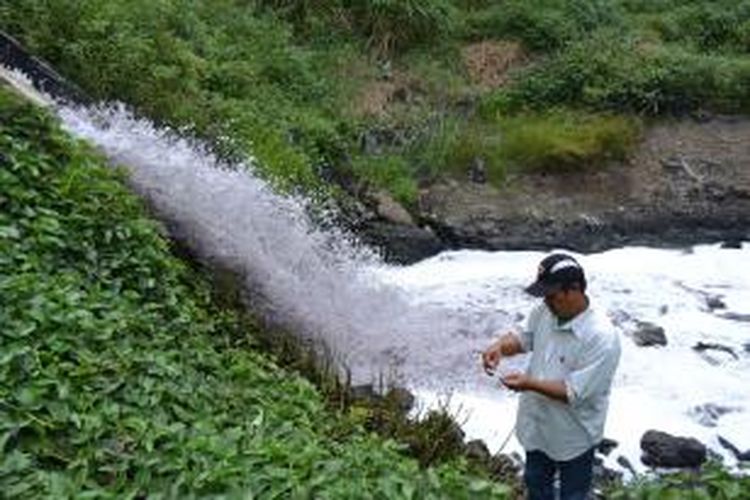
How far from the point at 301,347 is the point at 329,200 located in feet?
14.9

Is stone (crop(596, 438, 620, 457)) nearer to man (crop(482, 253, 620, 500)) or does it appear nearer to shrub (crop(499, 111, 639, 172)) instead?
man (crop(482, 253, 620, 500))

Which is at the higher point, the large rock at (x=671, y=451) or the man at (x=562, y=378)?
the large rock at (x=671, y=451)

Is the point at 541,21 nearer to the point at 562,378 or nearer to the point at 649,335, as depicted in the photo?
the point at 649,335

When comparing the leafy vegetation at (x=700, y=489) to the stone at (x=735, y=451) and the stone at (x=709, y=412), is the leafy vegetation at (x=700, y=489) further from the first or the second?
the stone at (x=709, y=412)

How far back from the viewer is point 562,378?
611 centimetres

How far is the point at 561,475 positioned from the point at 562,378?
2.00 feet

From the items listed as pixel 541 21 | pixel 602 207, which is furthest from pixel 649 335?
pixel 541 21

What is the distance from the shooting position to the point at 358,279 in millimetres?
11680

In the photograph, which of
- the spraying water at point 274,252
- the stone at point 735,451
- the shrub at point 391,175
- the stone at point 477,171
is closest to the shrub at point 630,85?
the stone at point 477,171

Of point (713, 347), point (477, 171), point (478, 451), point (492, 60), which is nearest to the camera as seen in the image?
point (478, 451)

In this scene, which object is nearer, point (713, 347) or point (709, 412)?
point (709, 412)

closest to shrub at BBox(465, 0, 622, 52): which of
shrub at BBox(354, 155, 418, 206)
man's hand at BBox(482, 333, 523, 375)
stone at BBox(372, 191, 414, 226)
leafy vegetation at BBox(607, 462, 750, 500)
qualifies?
shrub at BBox(354, 155, 418, 206)

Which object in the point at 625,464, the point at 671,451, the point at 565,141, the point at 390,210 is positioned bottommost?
the point at 625,464

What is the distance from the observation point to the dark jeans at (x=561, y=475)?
629cm
